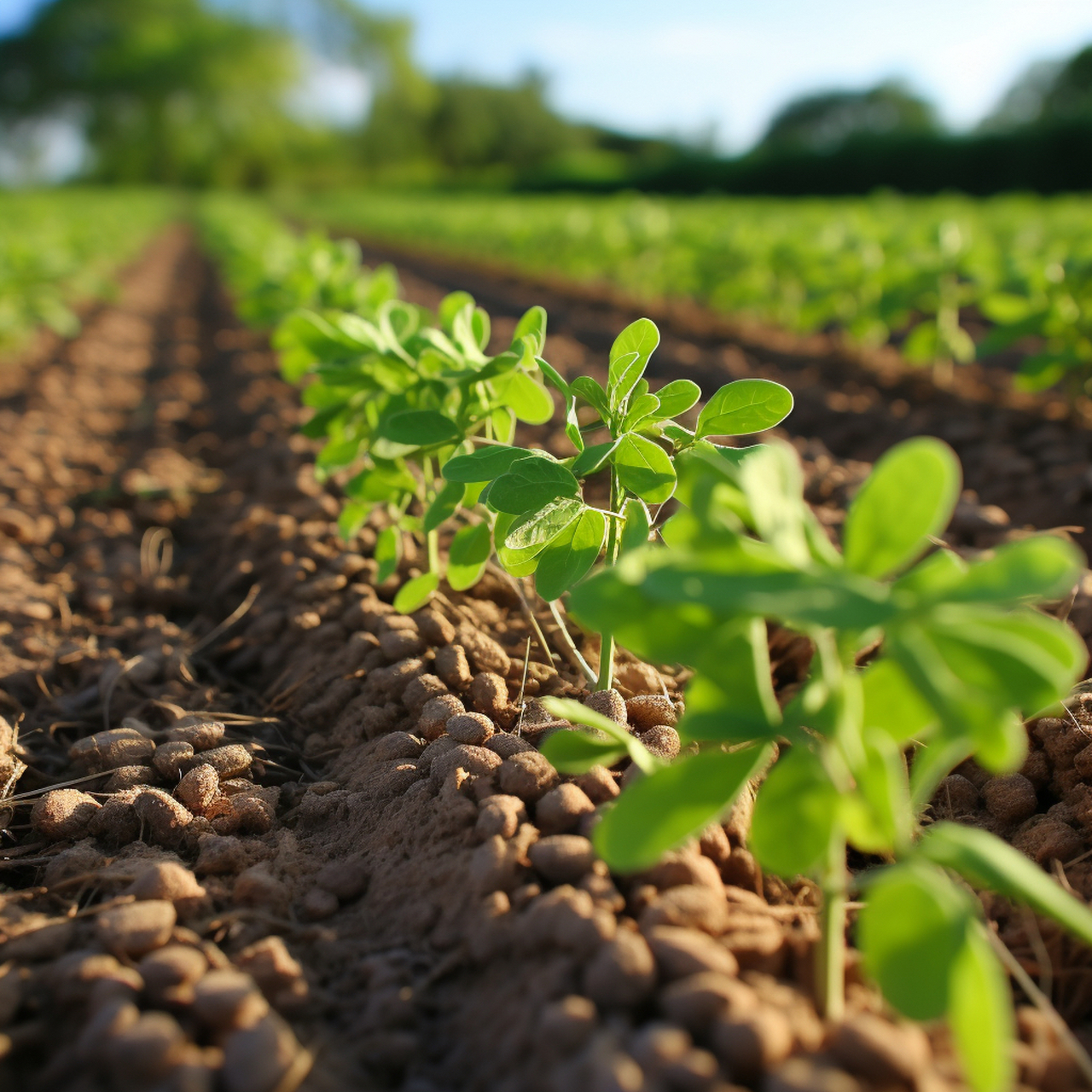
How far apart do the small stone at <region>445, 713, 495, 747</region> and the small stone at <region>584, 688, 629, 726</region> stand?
0.60ft

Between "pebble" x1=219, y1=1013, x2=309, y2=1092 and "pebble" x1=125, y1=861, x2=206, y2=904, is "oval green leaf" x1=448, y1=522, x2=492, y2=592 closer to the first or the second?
"pebble" x1=125, y1=861, x2=206, y2=904

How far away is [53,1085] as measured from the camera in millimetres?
976

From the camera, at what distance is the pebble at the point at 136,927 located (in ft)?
3.73

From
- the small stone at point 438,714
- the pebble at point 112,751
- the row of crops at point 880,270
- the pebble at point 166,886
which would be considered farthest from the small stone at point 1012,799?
the row of crops at point 880,270

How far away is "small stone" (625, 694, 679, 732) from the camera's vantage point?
5.15 ft

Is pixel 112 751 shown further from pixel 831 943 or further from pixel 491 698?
pixel 831 943

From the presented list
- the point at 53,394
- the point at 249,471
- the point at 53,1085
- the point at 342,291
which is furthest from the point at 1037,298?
the point at 53,394

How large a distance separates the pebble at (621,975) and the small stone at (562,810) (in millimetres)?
270

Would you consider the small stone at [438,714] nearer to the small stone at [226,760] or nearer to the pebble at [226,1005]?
the small stone at [226,760]

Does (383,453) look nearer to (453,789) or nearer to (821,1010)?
(453,789)

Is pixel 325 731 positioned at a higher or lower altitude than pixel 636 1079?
lower

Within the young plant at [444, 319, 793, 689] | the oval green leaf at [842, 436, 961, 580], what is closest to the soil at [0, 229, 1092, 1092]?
the young plant at [444, 319, 793, 689]

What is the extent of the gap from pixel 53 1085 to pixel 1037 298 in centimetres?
409

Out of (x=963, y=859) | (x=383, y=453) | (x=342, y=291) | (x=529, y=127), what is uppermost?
(x=529, y=127)
